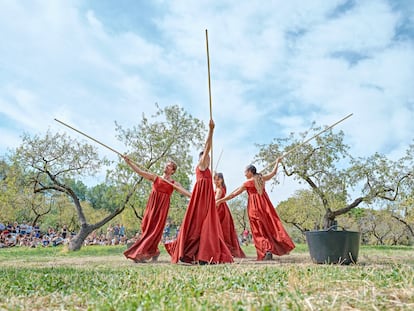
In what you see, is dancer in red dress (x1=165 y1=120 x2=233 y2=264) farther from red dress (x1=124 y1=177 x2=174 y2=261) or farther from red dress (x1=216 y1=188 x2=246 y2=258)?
red dress (x1=216 y1=188 x2=246 y2=258)

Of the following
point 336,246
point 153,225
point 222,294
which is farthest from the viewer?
point 153,225

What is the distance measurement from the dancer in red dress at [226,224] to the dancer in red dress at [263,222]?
508 mm

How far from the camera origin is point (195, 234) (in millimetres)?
6945

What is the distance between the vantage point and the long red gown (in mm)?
6677

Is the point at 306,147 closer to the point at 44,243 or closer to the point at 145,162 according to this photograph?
the point at 145,162

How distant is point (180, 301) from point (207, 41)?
521cm

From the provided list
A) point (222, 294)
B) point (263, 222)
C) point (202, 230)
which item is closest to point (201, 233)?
point (202, 230)

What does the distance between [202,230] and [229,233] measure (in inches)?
85.3

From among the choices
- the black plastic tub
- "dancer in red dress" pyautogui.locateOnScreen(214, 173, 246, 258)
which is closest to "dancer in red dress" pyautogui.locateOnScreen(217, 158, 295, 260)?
"dancer in red dress" pyautogui.locateOnScreen(214, 173, 246, 258)

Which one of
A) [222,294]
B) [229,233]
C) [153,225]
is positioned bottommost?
[222,294]

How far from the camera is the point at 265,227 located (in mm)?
8242

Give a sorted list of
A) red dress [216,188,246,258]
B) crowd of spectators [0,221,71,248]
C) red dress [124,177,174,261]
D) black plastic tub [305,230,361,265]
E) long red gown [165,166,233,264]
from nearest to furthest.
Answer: black plastic tub [305,230,361,265] → long red gown [165,166,233,264] → red dress [124,177,174,261] → red dress [216,188,246,258] → crowd of spectators [0,221,71,248]

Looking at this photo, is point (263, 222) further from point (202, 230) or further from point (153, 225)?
point (153, 225)

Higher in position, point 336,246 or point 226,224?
point 226,224
